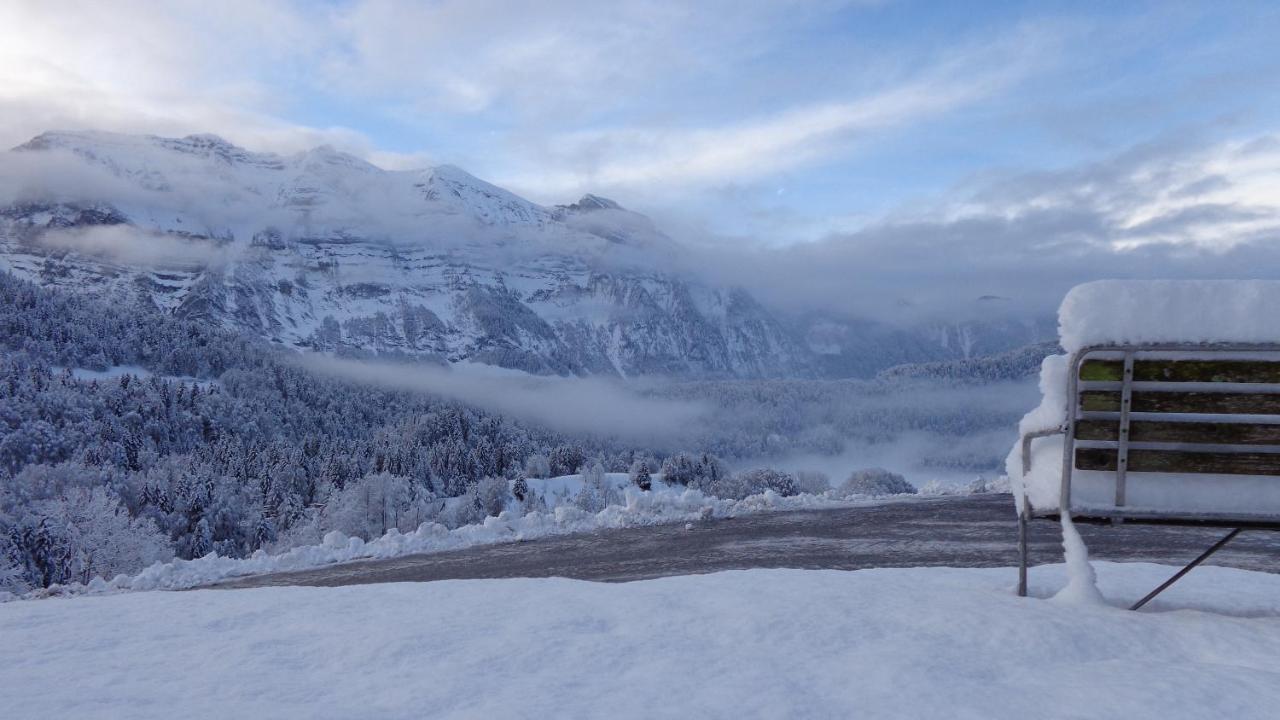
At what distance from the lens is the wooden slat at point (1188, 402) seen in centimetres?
442

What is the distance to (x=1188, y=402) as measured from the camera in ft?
14.7

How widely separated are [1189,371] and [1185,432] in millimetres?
364

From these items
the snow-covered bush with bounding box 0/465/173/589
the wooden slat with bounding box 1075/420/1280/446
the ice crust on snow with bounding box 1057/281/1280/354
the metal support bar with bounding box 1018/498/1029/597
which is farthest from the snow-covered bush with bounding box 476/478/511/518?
the ice crust on snow with bounding box 1057/281/1280/354

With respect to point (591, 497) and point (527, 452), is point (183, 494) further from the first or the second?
point (527, 452)

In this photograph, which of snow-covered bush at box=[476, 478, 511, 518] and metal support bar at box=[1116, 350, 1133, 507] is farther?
snow-covered bush at box=[476, 478, 511, 518]

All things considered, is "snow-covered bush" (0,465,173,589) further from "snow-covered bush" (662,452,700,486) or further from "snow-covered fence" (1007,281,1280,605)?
"snow-covered bush" (662,452,700,486)

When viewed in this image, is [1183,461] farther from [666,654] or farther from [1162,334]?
[666,654]

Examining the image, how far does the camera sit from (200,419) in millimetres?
130125

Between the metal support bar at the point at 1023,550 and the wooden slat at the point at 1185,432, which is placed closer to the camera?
the wooden slat at the point at 1185,432

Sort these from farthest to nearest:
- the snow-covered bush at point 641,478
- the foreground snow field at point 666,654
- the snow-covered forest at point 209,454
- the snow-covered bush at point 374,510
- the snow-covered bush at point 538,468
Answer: the snow-covered bush at point 538,468 < the snow-covered bush at point 641,478 < the snow-covered bush at point 374,510 < the snow-covered forest at point 209,454 < the foreground snow field at point 666,654

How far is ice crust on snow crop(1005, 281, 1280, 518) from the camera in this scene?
4367 mm

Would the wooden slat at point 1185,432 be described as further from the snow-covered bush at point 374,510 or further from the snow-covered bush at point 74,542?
the snow-covered bush at point 374,510

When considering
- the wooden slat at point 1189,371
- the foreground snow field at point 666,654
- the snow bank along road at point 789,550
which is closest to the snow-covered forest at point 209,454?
the snow bank along road at point 789,550

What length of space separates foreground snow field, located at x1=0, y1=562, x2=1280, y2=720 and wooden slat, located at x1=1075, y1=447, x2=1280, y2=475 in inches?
34.1
